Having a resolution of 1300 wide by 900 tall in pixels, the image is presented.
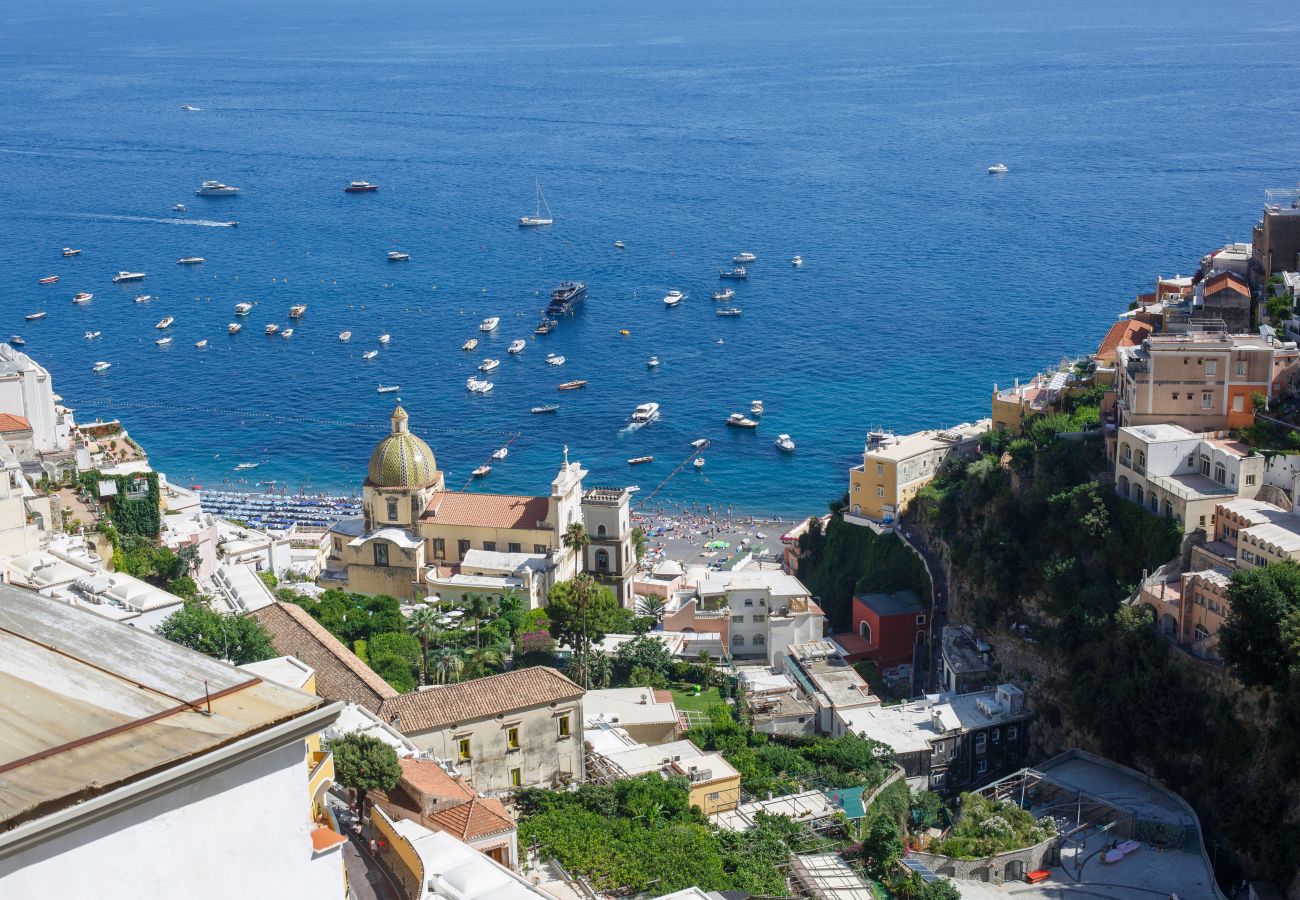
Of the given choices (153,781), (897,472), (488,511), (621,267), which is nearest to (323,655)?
(488,511)

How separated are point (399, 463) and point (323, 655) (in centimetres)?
1995

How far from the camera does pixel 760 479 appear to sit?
288 feet

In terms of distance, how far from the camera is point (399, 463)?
6725cm

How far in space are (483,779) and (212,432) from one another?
6055 centimetres

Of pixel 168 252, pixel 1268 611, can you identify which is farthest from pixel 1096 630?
pixel 168 252

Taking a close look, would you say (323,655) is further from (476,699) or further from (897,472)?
(897,472)

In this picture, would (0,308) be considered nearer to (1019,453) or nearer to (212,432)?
(212,432)

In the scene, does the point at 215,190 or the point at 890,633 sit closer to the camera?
the point at 890,633

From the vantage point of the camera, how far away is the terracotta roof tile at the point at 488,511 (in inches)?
2630

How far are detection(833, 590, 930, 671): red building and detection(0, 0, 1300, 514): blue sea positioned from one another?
71.0 feet

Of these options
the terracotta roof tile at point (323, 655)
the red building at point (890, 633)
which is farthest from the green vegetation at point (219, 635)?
the red building at point (890, 633)

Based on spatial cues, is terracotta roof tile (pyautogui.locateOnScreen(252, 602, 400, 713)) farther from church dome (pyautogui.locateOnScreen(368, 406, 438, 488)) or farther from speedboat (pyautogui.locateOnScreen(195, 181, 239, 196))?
speedboat (pyautogui.locateOnScreen(195, 181, 239, 196))

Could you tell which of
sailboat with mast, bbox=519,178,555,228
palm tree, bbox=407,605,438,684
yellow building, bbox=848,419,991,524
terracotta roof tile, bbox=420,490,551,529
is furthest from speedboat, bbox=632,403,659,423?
sailboat with mast, bbox=519,178,555,228

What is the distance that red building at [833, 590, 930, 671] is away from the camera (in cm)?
6200
